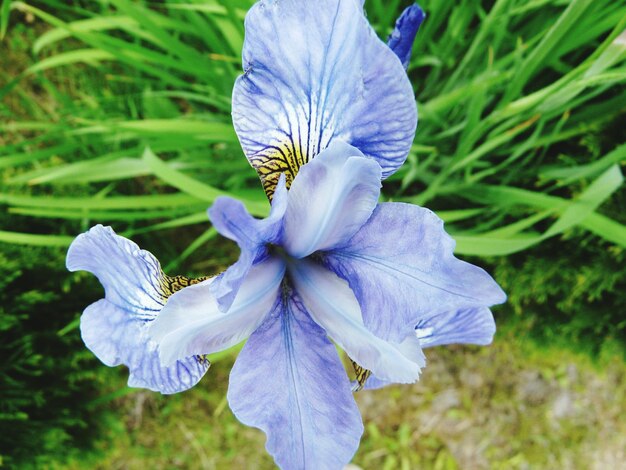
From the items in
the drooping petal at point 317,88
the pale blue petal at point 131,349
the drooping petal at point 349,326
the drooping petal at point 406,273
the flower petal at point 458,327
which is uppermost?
the drooping petal at point 317,88

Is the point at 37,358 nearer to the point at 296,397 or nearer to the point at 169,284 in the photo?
the point at 169,284

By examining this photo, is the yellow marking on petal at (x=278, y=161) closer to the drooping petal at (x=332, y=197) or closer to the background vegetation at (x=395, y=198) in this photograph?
the drooping petal at (x=332, y=197)

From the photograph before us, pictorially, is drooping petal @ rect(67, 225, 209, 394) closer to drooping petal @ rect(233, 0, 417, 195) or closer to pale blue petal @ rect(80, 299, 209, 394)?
pale blue petal @ rect(80, 299, 209, 394)

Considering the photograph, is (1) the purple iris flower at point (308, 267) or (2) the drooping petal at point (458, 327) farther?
(2) the drooping petal at point (458, 327)

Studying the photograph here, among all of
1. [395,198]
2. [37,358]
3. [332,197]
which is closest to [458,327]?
[332,197]

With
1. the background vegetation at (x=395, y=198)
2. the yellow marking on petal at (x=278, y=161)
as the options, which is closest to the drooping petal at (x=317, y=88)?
the yellow marking on petal at (x=278, y=161)

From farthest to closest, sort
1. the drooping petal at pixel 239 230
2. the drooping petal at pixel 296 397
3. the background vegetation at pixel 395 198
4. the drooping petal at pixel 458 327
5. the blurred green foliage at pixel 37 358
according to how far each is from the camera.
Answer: the blurred green foliage at pixel 37 358, the background vegetation at pixel 395 198, the drooping petal at pixel 458 327, the drooping petal at pixel 296 397, the drooping petal at pixel 239 230

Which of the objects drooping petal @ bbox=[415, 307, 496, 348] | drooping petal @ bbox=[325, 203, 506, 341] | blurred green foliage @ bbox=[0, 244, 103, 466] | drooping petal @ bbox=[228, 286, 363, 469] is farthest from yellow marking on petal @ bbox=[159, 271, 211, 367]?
blurred green foliage @ bbox=[0, 244, 103, 466]
